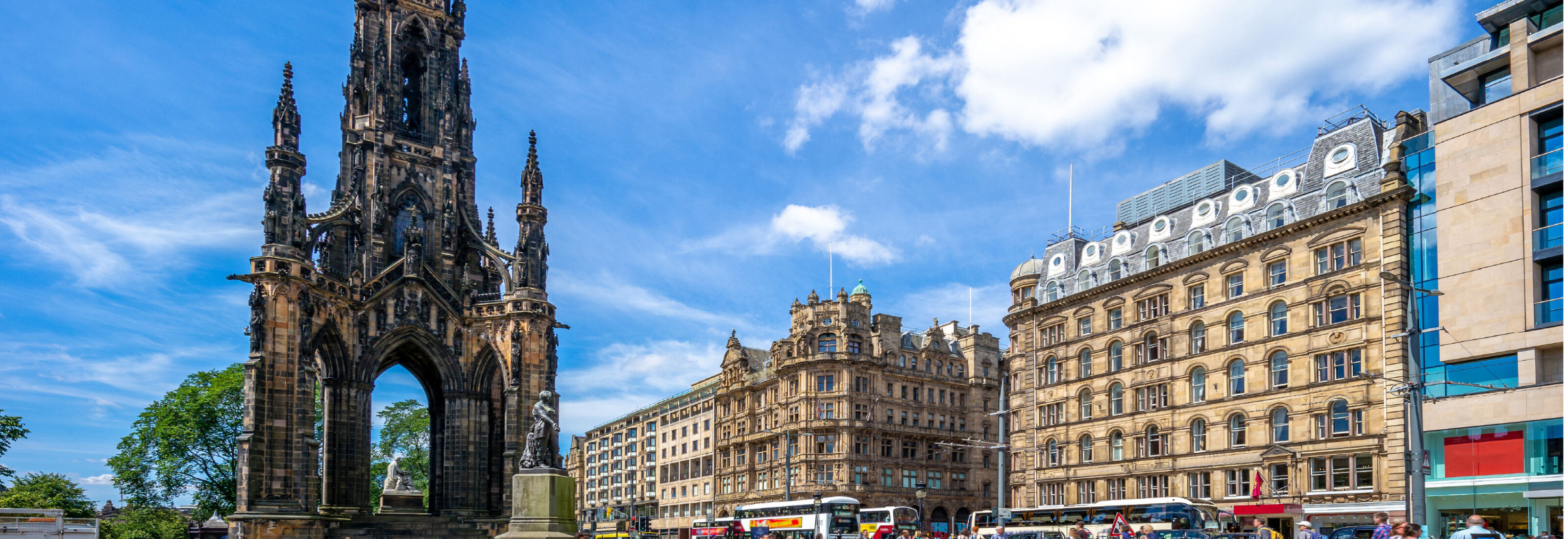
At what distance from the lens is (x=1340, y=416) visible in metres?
48.7

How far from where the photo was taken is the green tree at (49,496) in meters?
48.2

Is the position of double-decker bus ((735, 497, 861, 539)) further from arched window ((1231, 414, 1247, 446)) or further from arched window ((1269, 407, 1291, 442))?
arched window ((1269, 407, 1291, 442))

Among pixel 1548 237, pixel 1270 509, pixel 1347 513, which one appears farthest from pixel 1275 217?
pixel 1548 237

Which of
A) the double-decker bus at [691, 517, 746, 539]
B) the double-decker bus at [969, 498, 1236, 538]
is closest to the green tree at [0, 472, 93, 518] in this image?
the double-decker bus at [691, 517, 746, 539]

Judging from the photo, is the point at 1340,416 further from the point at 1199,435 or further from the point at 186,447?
the point at 186,447

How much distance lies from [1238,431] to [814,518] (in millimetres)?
21366

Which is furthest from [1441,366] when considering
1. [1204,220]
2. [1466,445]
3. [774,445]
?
[774,445]

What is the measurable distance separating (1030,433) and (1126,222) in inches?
557

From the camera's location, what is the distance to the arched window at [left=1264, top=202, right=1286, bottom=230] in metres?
53.3

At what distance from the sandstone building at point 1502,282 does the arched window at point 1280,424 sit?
1214cm

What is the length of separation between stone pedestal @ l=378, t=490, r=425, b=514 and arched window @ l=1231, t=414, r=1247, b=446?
123ft

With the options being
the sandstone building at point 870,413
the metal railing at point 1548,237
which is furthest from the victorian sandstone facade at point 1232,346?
the sandstone building at point 870,413

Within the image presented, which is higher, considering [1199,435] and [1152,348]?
[1152,348]

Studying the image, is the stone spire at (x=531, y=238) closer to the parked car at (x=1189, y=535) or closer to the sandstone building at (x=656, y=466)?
the parked car at (x=1189, y=535)
